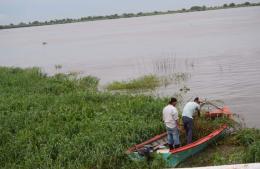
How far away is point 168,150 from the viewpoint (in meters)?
14.1

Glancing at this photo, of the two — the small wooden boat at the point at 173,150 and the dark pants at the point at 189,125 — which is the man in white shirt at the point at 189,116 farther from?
the small wooden boat at the point at 173,150

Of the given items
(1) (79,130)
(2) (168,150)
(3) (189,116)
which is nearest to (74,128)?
(1) (79,130)

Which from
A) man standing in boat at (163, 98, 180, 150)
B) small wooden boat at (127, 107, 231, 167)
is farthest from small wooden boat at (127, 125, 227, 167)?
man standing in boat at (163, 98, 180, 150)

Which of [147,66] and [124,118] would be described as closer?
[124,118]

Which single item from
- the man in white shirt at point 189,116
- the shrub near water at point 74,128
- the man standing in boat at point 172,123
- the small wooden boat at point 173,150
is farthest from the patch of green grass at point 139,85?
the man standing in boat at point 172,123

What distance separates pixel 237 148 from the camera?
14.6 m

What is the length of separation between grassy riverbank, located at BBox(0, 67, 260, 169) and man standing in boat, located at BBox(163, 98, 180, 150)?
3.58 ft

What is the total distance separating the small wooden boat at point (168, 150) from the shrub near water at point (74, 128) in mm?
408

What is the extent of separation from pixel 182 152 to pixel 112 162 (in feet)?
7.13

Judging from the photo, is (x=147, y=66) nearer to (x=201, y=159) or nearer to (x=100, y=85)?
(x=100, y=85)

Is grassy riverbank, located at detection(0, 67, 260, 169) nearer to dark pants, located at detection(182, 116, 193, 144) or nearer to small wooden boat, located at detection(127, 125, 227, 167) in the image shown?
small wooden boat, located at detection(127, 125, 227, 167)

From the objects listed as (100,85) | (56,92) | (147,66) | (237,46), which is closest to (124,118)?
(56,92)

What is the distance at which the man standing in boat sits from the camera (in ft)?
46.4

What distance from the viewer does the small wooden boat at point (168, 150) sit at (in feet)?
43.8
